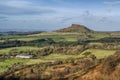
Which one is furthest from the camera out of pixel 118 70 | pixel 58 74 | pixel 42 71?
pixel 42 71

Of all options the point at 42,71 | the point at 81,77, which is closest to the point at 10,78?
the point at 42,71

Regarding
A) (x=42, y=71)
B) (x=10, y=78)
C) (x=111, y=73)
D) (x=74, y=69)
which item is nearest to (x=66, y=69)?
(x=74, y=69)

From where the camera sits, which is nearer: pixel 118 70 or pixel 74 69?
pixel 118 70

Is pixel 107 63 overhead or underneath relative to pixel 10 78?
overhead

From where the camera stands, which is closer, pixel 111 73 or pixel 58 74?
pixel 111 73

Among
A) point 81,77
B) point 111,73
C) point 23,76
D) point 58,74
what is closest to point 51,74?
point 58,74

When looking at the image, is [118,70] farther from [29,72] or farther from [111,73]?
[29,72]

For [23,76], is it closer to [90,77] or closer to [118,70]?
[90,77]

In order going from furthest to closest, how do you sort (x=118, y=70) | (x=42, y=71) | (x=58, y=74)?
(x=42, y=71)
(x=58, y=74)
(x=118, y=70)
